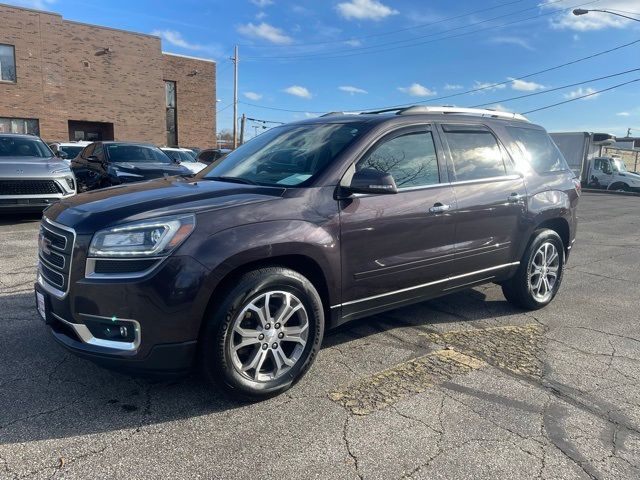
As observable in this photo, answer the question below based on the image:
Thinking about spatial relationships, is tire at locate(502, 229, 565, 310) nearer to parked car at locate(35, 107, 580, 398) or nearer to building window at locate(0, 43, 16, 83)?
parked car at locate(35, 107, 580, 398)

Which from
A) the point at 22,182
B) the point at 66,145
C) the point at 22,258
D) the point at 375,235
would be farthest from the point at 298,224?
the point at 66,145

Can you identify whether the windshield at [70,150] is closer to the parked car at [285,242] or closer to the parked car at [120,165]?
the parked car at [120,165]

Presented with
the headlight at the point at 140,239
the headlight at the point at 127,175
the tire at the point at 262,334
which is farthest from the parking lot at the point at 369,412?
the headlight at the point at 127,175

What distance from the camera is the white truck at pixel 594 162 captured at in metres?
30.2

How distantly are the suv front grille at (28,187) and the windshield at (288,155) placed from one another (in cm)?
591

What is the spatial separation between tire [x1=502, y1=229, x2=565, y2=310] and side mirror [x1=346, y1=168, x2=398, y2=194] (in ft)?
7.32

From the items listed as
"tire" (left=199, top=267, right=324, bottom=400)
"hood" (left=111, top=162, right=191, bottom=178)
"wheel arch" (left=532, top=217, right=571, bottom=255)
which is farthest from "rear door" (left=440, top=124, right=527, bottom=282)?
"hood" (left=111, top=162, right=191, bottom=178)

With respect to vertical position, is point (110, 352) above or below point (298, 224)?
below

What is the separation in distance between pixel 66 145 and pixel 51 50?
44.6 ft

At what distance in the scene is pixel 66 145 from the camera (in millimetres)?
17047

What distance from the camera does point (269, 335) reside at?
3.16 metres

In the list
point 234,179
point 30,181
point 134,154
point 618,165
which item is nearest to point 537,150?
point 234,179

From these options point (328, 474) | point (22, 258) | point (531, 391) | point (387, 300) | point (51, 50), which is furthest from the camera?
point (51, 50)

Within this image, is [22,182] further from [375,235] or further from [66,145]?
[66,145]
